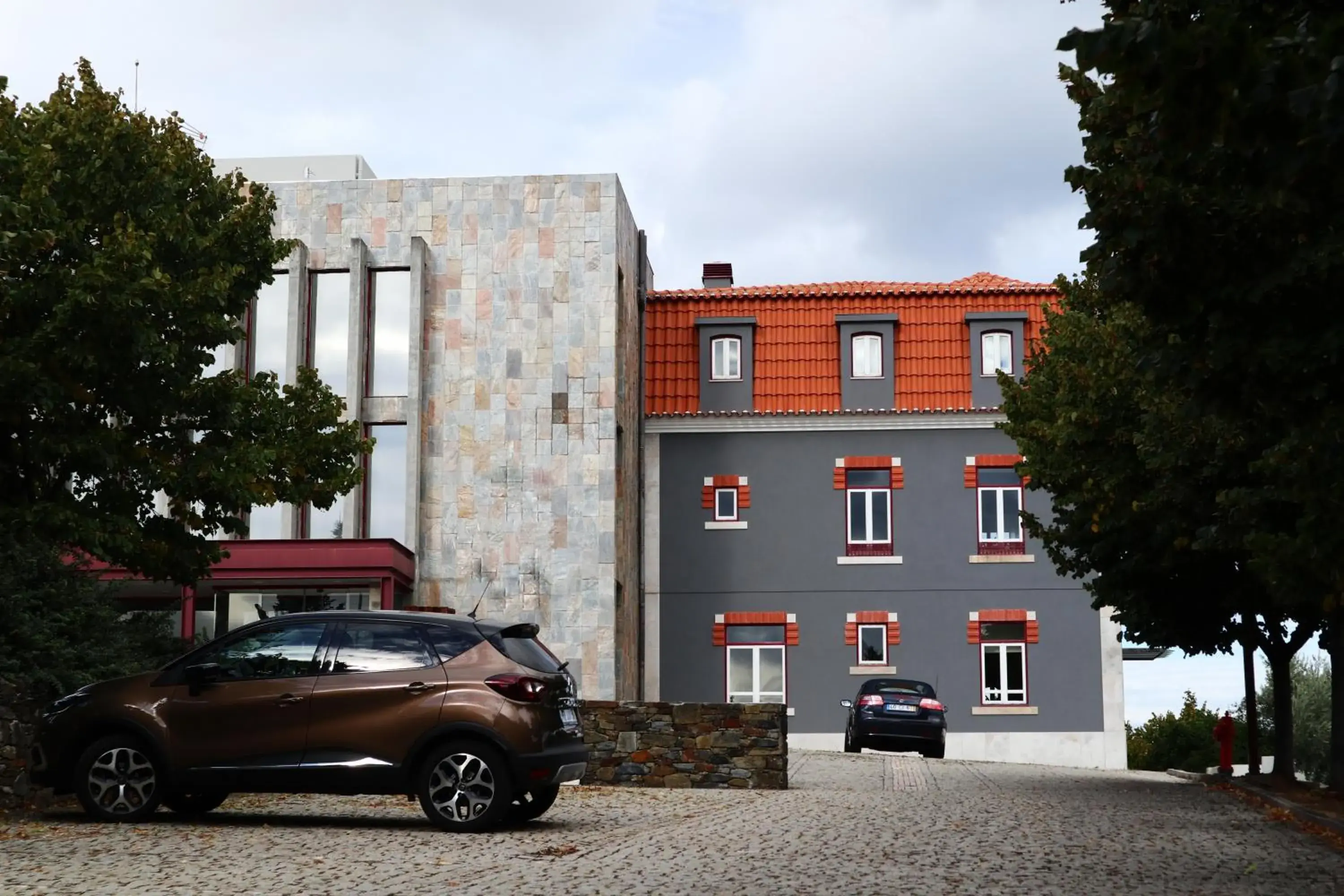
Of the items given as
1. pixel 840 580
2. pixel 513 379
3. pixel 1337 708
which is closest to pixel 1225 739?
pixel 1337 708

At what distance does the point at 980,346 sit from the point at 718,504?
7.03 metres

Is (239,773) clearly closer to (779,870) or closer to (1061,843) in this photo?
(779,870)

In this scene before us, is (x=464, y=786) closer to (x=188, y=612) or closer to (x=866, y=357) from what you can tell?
(x=188, y=612)

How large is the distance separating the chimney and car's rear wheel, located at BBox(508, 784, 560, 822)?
105 ft

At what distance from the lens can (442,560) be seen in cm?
3669

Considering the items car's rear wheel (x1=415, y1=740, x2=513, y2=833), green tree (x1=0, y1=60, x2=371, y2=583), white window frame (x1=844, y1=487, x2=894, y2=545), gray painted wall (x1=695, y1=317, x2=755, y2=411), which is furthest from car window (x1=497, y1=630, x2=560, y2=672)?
gray painted wall (x1=695, y1=317, x2=755, y2=411)

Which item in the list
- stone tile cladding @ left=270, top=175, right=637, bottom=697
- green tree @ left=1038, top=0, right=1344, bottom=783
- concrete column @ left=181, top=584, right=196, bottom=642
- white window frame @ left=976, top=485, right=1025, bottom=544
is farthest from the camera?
white window frame @ left=976, top=485, right=1025, bottom=544

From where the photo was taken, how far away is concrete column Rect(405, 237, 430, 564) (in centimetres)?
3653

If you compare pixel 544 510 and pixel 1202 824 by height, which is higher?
pixel 544 510

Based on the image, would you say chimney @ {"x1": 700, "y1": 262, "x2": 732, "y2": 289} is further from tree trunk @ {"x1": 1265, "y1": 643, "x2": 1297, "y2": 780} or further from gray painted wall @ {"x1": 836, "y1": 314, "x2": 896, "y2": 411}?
tree trunk @ {"x1": 1265, "y1": 643, "x2": 1297, "y2": 780}

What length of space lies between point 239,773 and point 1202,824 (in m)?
9.14

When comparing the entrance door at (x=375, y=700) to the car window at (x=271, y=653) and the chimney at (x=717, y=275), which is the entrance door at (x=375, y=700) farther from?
the chimney at (x=717, y=275)

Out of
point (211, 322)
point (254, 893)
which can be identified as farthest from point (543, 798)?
point (211, 322)

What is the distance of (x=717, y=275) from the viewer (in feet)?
152
